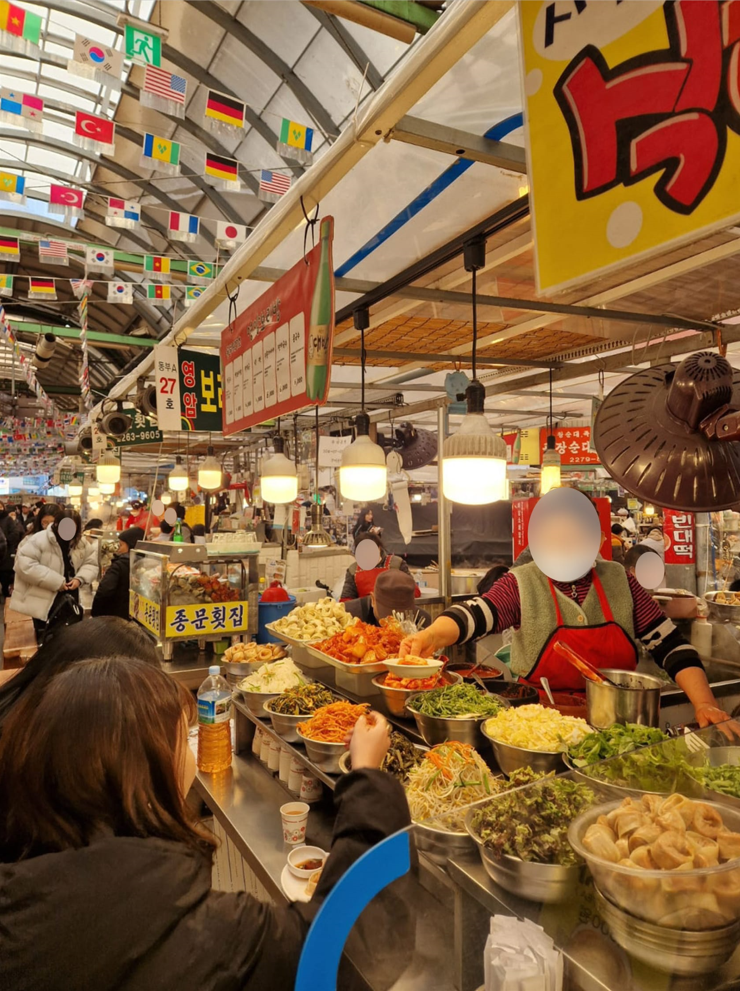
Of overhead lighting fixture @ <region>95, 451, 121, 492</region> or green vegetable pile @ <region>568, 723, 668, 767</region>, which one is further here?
overhead lighting fixture @ <region>95, 451, 121, 492</region>

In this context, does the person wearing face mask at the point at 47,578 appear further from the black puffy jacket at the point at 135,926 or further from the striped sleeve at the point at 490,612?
the black puffy jacket at the point at 135,926

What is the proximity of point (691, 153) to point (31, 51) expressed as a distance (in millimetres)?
3850

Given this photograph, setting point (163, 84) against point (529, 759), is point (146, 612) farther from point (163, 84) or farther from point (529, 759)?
point (529, 759)

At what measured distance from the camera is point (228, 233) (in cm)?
588

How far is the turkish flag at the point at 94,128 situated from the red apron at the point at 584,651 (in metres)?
4.36

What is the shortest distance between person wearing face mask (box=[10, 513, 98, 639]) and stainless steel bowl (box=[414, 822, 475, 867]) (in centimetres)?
722

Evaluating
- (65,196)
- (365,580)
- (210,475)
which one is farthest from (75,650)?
(65,196)

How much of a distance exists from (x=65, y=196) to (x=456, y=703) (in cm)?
601

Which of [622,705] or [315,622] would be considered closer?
[622,705]

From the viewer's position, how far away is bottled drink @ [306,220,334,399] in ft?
9.94

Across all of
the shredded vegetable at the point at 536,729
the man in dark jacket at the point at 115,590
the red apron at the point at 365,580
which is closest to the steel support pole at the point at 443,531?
the red apron at the point at 365,580

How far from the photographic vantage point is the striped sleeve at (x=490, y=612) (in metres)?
3.27

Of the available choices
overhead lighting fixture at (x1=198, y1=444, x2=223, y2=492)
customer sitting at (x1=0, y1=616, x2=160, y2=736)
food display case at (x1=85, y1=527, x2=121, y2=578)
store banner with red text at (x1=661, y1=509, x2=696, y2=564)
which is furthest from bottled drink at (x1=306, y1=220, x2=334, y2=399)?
food display case at (x1=85, y1=527, x2=121, y2=578)

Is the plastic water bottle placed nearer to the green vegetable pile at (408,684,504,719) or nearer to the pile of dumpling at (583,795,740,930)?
the green vegetable pile at (408,684,504,719)
